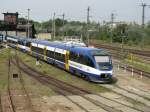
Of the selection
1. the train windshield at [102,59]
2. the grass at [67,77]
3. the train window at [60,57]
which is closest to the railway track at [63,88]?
the grass at [67,77]

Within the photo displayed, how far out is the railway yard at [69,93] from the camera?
23672mm

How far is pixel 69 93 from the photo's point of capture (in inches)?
1126

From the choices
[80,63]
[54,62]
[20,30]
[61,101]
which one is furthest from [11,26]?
[61,101]

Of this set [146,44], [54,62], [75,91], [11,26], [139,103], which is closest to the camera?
[139,103]

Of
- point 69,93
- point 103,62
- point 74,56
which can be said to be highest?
point 74,56

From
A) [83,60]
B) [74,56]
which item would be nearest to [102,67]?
[83,60]

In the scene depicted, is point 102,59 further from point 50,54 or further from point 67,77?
point 50,54

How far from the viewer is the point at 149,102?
2597 centimetres

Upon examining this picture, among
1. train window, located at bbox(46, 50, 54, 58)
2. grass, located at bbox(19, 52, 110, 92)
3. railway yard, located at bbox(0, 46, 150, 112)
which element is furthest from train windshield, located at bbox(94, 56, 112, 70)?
train window, located at bbox(46, 50, 54, 58)

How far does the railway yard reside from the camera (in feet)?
77.7

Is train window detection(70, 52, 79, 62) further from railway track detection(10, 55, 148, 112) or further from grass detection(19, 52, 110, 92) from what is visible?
railway track detection(10, 55, 148, 112)

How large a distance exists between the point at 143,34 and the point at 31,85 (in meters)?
68.5

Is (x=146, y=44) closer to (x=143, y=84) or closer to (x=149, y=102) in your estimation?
(x=143, y=84)

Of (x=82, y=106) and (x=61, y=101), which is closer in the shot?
(x=82, y=106)
